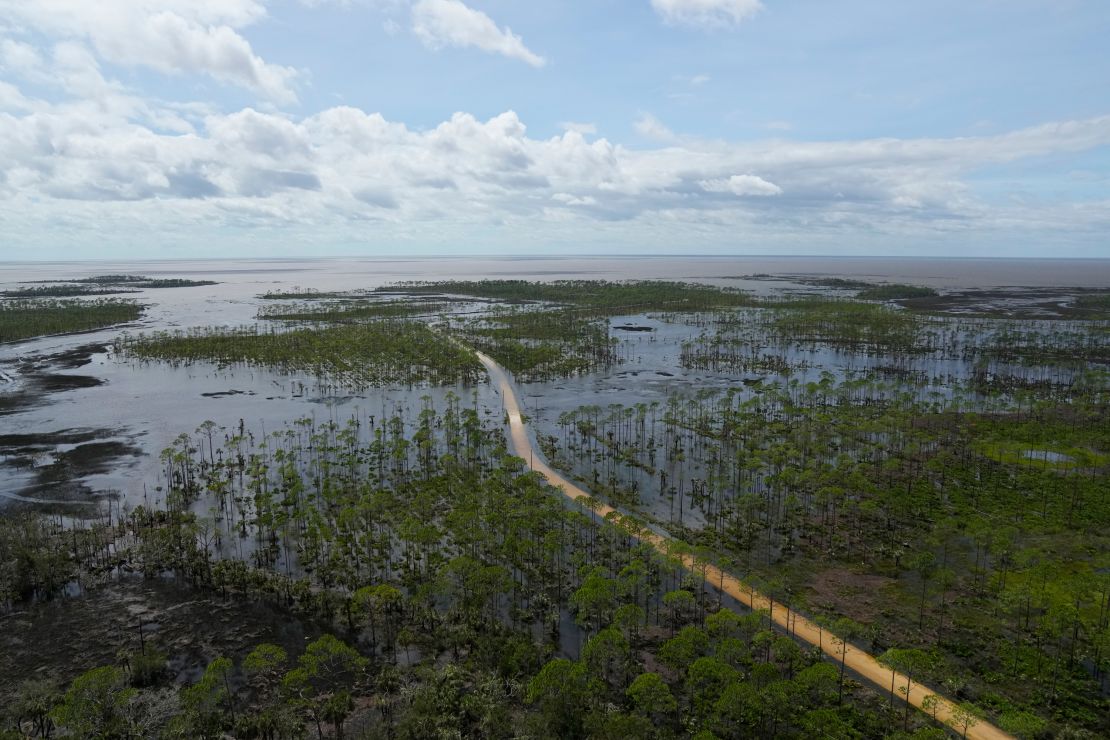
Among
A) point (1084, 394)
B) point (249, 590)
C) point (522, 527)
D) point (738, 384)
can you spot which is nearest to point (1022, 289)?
point (1084, 394)

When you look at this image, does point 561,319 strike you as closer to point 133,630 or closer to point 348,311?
point 348,311

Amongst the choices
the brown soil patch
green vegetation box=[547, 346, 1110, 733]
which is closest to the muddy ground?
green vegetation box=[547, 346, 1110, 733]

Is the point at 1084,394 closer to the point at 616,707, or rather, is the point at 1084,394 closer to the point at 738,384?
the point at 738,384

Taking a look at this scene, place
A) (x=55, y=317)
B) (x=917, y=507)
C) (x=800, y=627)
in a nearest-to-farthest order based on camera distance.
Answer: (x=800, y=627) < (x=917, y=507) < (x=55, y=317)

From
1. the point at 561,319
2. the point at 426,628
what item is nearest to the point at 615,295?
the point at 561,319

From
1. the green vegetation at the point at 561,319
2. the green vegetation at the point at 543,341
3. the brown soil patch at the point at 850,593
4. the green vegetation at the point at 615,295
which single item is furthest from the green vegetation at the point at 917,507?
the green vegetation at the point at 615,295

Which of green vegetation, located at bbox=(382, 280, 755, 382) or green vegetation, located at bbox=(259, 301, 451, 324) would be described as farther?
green vegetation, located at bbox=(259, 301, 451, 324)

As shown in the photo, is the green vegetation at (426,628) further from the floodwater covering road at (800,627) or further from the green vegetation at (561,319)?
the green vegetation at (561,319)

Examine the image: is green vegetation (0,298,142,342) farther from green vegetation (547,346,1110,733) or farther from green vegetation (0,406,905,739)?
green vegetation (547,346,1110,733)
